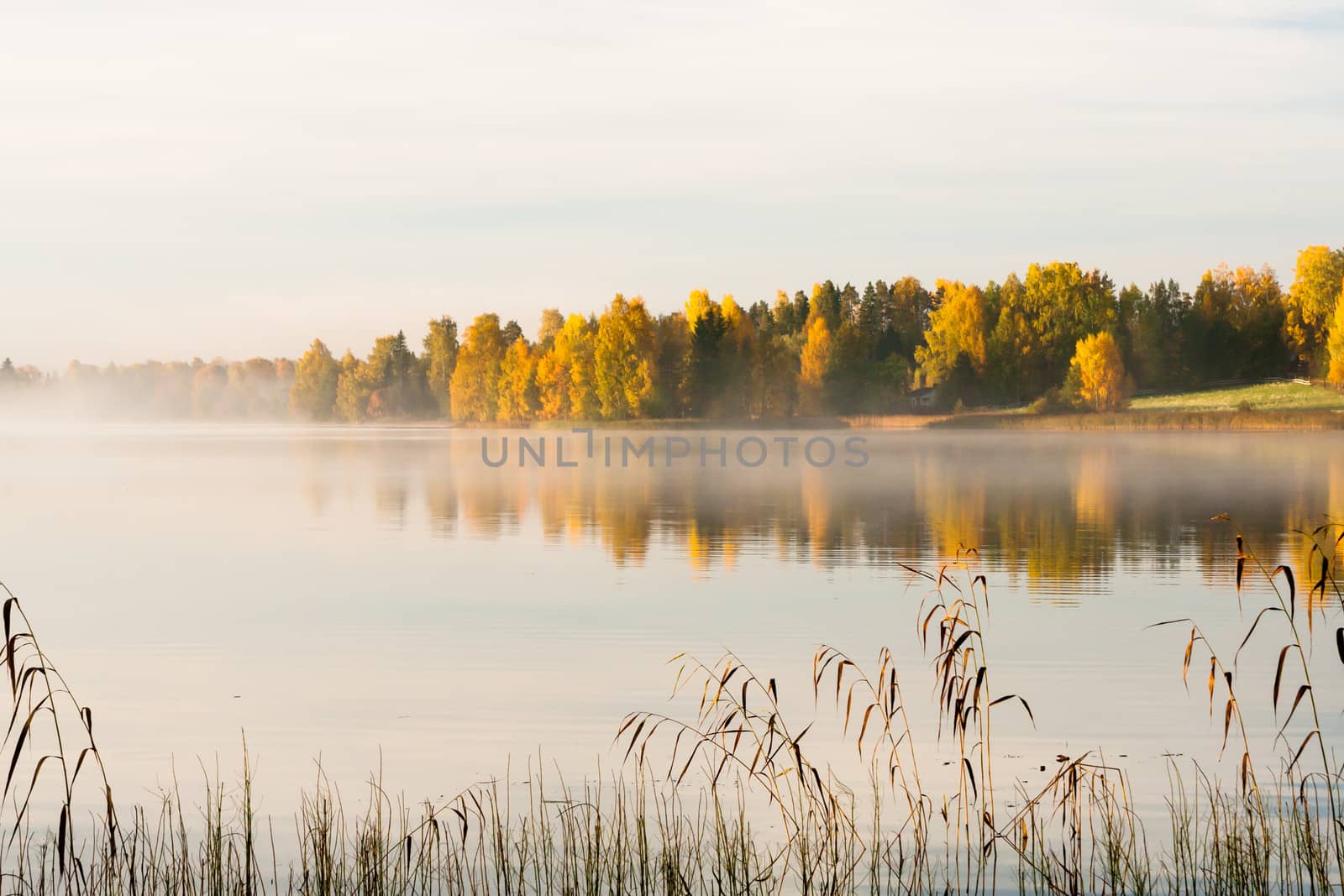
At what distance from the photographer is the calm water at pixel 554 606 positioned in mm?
10312

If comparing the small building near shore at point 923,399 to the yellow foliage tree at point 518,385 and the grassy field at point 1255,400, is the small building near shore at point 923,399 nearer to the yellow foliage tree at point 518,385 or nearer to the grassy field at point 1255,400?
the grassy field at point 1255,400

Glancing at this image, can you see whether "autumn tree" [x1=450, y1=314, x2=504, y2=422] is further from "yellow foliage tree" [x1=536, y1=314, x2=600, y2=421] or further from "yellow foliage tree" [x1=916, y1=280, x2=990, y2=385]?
"yellow foliage tree" [x1=916, y1=280, x2=990, y2=385]

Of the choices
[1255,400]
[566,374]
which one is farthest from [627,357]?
[1255,400]

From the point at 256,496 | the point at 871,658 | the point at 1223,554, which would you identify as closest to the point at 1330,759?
the point at 871,658

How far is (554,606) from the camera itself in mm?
17359

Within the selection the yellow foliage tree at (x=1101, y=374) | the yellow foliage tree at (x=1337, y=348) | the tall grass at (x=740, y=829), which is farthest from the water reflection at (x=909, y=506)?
the yellow foliage tree at (x=1101, y=374)

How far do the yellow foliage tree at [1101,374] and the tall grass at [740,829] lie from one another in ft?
381

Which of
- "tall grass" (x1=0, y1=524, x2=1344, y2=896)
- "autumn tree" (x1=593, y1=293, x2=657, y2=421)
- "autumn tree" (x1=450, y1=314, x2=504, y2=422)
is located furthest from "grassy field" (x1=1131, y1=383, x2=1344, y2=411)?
"tall grass" (x1=0, y1=524, x2=1344, y2=896)

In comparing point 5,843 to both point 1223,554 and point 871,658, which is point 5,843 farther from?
point 1223,554

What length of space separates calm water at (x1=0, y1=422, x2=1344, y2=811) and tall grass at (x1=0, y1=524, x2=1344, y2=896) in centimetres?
50

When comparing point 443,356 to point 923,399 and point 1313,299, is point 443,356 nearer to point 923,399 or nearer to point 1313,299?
point 923,399

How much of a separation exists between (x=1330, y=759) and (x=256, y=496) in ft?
108

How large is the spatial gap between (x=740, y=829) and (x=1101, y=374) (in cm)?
12045

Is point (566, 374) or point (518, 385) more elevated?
point (566, 374)
